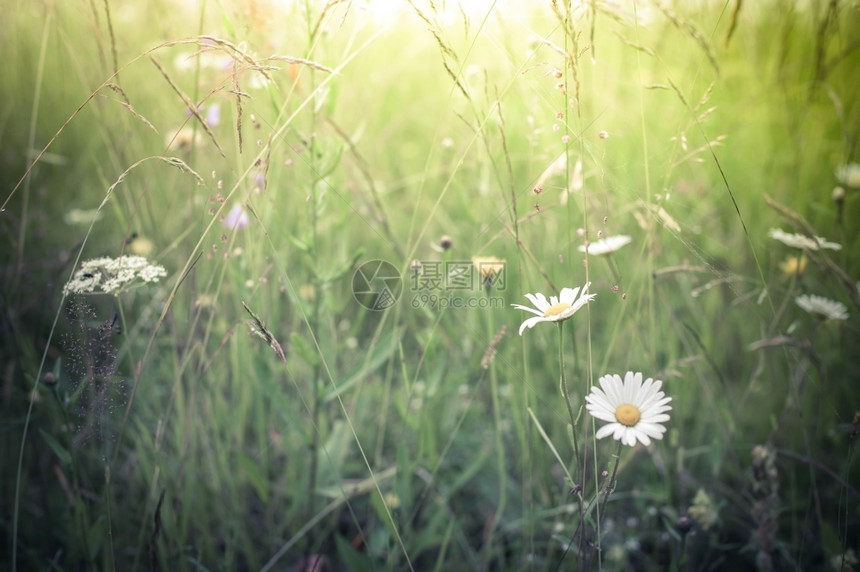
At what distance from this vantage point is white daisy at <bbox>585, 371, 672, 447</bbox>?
0.73 meters

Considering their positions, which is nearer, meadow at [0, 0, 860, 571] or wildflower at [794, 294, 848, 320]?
meadow at [0, 0, 860, 571]

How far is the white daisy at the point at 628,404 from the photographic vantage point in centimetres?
73

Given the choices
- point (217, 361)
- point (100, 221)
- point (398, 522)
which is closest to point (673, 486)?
point (398, 522)

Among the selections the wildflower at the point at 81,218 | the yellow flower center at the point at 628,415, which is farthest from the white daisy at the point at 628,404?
the wildflower at the point at 81,218

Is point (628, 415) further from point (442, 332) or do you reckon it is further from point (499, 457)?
point (442, 332)

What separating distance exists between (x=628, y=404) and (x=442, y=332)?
82cm

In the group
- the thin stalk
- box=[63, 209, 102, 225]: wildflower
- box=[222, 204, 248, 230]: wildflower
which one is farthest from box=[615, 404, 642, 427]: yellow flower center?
box=[63, 209, 102, 225]: wildflower

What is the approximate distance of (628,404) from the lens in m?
0.78

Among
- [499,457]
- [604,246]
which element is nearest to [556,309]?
[604,246]

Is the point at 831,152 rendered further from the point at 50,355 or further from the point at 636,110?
the point at 50,355

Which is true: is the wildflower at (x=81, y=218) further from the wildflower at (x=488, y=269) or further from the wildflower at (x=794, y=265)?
the wildflower at (x=794, y=265)

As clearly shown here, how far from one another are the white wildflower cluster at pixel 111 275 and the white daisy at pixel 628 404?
0.68 metres

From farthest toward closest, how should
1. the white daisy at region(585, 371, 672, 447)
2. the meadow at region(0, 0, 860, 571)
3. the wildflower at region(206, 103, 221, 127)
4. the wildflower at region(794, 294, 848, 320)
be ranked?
the wildflower at region(206, 103, 221, 127) < the wildflower at region(794, 294, 848, 320) < the meadow at region(0, 0, 860, 571) < the white daisy at region(585, 371, 672, 447)

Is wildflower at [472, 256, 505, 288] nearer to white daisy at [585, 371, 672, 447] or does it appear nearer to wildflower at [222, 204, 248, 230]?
white daisy at [585, 371, 672, 447]
